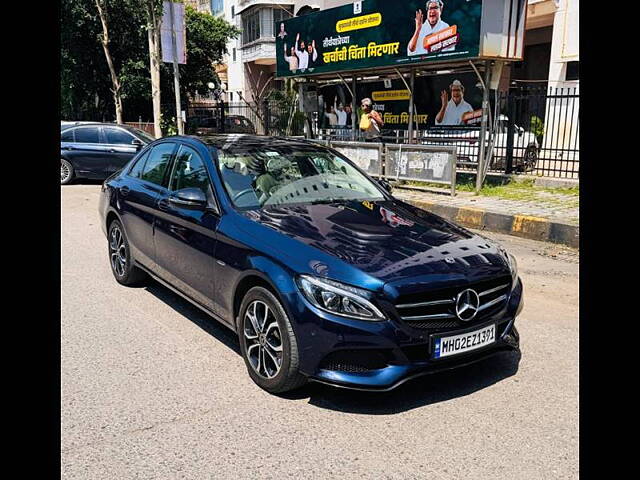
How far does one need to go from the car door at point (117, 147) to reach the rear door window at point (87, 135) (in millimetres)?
189

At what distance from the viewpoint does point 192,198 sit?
4.28 meters

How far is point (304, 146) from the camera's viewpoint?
17.0 ft

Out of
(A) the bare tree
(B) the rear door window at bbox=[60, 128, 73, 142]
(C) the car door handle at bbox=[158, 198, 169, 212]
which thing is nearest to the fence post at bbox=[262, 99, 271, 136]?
(A) the bare tree

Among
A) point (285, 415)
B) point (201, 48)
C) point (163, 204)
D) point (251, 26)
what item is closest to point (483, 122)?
point (163, 204)

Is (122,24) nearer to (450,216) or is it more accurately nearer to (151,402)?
(450,216)

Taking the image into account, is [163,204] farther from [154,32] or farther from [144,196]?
[154,32]

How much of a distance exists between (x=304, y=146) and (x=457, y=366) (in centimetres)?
257

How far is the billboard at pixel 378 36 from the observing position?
10.4 meters

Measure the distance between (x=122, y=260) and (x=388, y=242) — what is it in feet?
11.0

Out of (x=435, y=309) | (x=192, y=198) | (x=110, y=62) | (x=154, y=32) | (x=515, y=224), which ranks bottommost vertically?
(x=515, y=224)

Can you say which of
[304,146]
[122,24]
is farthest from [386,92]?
[122,24]

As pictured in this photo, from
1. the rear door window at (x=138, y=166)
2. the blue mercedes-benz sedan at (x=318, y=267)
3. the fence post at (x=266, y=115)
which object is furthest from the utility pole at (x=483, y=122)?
the fence post at (x=266, y=115)

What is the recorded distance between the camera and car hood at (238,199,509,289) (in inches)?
132
